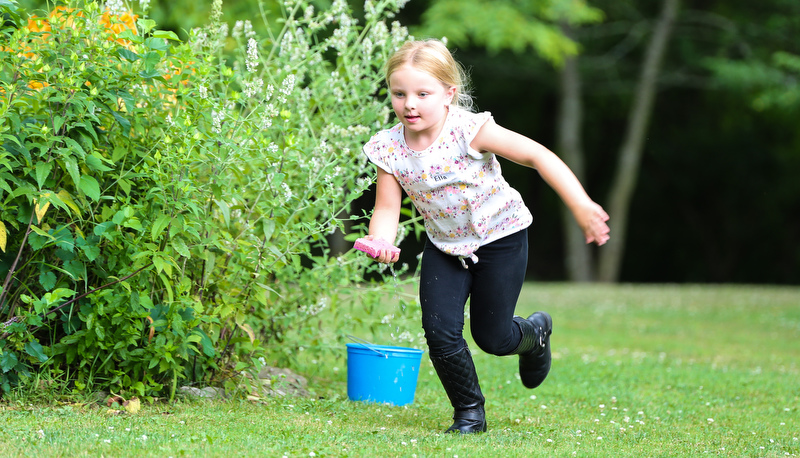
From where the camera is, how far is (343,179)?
4.40 m

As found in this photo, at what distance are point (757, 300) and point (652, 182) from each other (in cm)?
1008

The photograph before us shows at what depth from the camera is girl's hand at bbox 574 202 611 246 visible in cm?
291

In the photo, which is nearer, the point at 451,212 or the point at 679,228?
the point at 451,212

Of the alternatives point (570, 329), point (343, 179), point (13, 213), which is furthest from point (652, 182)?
point (13, 213)

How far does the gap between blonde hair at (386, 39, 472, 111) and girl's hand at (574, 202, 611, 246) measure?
832 mm

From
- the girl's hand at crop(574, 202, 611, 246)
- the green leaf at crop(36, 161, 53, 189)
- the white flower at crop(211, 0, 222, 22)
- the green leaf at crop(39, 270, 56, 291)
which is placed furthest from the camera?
the white flower at crop(211, 0, 222, 22)

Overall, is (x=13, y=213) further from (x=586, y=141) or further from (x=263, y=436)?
(x=586, y=141)

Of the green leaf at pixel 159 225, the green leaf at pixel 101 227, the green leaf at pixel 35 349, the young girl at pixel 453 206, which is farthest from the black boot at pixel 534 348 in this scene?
the green leaf at pixel 35 349

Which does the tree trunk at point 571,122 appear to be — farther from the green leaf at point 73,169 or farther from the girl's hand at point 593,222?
the green leaf at point 73,169

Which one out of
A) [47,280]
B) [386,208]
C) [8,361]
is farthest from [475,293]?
[8,361]

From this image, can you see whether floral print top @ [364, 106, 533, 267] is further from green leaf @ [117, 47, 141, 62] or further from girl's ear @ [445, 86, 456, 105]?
green leaf @ [117, 47, 141, 62]

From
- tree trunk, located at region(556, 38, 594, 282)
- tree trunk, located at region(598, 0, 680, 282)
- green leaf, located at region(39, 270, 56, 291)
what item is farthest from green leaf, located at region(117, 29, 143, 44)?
tree trunk, located at region(598, 0, 680, 282)

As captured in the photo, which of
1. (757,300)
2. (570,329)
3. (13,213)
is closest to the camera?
(13,213)

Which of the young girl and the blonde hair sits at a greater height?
the blonde hair
